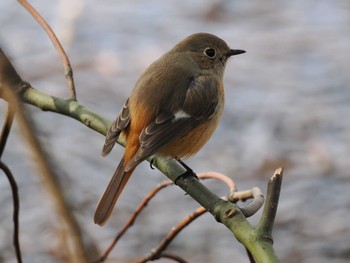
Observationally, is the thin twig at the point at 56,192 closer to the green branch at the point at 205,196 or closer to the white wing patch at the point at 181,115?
the green branch at the point at 205,196

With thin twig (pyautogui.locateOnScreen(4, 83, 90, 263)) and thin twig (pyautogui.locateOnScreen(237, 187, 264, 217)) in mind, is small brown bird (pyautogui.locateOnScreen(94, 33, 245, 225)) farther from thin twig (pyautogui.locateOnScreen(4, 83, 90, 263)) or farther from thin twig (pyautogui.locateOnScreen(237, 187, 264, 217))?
thin twig (pyautogui.locateOnScreen(4, 83, 90, 263))

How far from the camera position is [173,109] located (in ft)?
9.55

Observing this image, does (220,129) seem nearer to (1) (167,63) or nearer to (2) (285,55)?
(2) (285,55)

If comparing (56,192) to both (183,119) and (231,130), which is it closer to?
(183,119)

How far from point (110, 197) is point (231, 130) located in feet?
8.35

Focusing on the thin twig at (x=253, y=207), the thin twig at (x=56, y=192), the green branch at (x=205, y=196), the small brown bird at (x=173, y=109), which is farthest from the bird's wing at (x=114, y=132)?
the thin twig at (x=56, y=192)

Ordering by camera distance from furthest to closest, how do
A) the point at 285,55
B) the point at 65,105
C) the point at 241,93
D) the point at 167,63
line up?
the point at 285,55 < the point at 241,93 < the point at 167,63 < the point at 65,105

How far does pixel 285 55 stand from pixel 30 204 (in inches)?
87.9

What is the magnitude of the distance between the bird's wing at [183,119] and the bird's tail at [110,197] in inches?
1.3

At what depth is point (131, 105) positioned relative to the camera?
2.88 metres

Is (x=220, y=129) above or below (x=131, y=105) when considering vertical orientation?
above

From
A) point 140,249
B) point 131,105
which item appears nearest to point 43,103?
point 131,105

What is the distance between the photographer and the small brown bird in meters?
2.58

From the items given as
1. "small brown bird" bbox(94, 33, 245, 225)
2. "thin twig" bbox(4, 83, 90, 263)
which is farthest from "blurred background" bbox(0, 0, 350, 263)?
"thin twig" bbox(4, 83, 90, 263)
